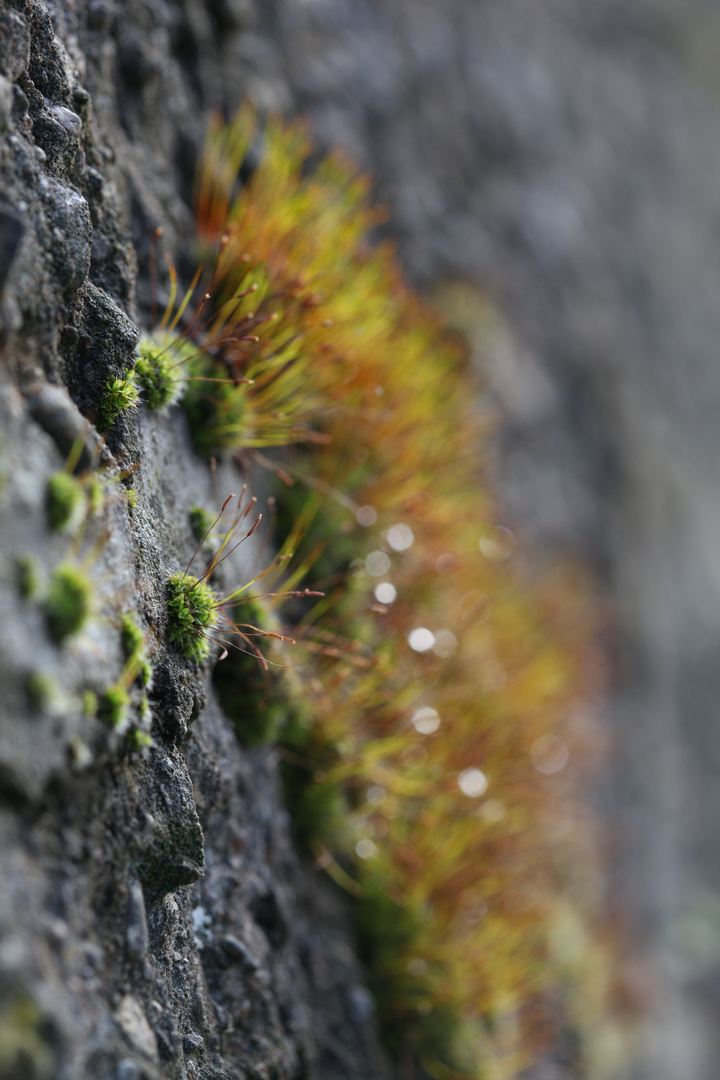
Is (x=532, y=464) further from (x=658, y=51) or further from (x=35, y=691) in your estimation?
(x=658, y=51)

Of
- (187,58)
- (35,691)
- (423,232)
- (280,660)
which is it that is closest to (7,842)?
(35,691)

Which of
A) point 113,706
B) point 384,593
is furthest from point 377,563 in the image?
point 113,706

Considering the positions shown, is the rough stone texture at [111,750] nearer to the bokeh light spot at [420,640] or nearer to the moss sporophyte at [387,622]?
the moss sporophyte at [387,622]

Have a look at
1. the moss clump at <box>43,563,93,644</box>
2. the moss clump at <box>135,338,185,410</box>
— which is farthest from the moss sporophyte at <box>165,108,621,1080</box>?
the moss clump at <box>43,563,93,644</box>

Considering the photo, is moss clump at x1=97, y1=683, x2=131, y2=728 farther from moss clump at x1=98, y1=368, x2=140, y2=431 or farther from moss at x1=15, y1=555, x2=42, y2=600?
moss clump at x1=98, y1=368, x2=140, y2=431

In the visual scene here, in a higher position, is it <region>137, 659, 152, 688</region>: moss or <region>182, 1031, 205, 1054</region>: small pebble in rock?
<region>137, 659, 152, 688</region>: moss

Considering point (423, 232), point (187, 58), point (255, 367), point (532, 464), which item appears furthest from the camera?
point (532, 464)
